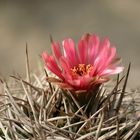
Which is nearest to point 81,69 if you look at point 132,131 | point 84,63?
point 84,63

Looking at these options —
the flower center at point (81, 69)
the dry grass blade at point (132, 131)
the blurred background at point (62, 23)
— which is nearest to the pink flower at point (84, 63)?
the flower center at point (81, 69)

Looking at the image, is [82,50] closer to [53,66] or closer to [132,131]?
[53,66]

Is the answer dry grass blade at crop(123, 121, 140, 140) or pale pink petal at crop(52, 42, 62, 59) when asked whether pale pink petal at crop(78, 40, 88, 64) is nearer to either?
pale pink petal at crop(52, 42, 62, 59)

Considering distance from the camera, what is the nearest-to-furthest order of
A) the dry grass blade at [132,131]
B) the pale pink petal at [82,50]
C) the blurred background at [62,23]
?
1. the dry grass blade at [132,131]
2. the pale pink petal at [82,50]
3. the blurred background at [62,23]

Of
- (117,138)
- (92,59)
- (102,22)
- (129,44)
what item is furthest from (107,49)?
(102,22)

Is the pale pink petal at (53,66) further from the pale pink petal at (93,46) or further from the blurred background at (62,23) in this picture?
the blurred background at (62,23)

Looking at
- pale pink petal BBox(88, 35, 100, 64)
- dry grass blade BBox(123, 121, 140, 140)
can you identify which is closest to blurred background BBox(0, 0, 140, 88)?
pale pink petal BBox(88, 35, 100, 64)

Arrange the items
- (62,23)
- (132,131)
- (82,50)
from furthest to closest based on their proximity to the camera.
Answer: (62,23)
(82,50)
(132,131)
